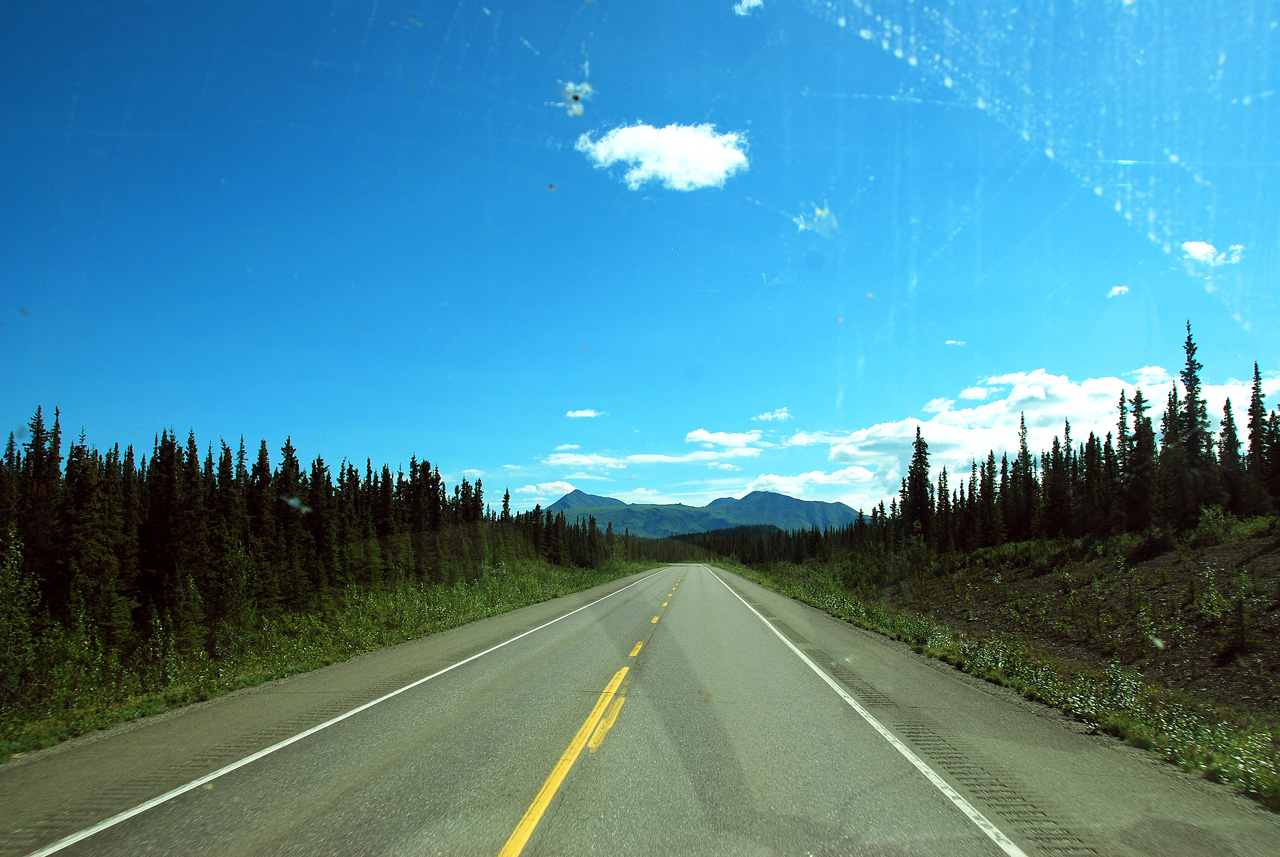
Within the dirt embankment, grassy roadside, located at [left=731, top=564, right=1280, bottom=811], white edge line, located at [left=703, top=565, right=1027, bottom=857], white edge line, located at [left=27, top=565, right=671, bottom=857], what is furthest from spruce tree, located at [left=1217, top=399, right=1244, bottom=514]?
white edge line, located at [left=27, top=565, right=671, bottom=857]

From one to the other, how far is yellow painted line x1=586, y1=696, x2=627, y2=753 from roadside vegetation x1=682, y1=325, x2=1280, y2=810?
18.4 ft

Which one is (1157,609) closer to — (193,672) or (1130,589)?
(1130,589)

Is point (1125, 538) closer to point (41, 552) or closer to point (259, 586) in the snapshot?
point (259, 586)

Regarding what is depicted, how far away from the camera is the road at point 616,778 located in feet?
14.2

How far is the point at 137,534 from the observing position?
157 feet

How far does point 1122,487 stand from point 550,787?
5523 centimetres

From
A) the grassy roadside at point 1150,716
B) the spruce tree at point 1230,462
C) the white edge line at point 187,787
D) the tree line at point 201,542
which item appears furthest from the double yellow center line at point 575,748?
the spruce tree at point 1230,462

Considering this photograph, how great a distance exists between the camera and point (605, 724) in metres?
7.42

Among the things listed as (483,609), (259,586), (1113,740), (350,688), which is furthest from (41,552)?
(1113,740)

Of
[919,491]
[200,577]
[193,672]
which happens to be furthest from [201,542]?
[919,491]

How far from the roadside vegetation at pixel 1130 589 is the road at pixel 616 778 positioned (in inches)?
54.3

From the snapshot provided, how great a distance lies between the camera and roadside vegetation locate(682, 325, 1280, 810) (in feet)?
29.4

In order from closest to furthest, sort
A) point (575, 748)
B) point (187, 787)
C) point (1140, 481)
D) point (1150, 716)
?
point (187, 787) → point (575, 748) → point (1150, 716) → point (1140, 481)

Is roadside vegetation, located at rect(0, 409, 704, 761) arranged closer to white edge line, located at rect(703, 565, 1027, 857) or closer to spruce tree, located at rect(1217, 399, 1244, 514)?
white edge line, located at rect(703, 565, 1027, 857)
